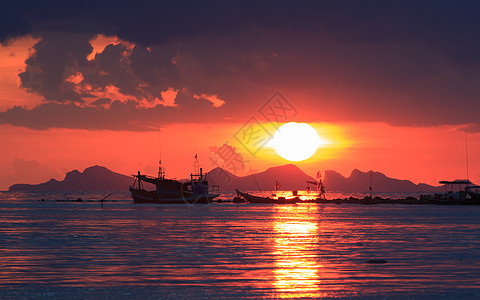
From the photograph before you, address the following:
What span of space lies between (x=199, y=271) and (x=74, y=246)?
17.2m

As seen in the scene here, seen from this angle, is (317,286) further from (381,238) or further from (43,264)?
(381,238)

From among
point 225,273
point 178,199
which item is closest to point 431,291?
Result: point 225,273

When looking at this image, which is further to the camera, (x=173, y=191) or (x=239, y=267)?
(x=173, y=191)

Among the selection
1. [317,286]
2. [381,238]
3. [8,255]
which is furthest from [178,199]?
[317,286]

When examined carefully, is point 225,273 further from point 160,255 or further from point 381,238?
point 381,238

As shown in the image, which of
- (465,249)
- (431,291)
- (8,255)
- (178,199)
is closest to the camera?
(431,291)

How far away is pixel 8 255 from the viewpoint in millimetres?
38406

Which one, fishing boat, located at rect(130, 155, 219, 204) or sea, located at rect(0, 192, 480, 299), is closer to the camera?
sea, located at rect(0, 192, 480, 299)

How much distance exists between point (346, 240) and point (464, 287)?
2521 centimetres

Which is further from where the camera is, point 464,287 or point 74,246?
point 74,246

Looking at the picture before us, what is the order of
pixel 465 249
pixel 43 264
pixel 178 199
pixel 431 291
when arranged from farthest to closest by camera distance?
pixel 178 199 → pixel 465 249 → pixel 43 264 → pixel 431 291

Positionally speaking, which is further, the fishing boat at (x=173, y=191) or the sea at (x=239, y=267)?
the fishing boat at (x=173, y=191)

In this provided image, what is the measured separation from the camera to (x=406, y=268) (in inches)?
1256

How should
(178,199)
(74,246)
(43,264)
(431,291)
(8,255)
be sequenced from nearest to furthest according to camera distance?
(431,291)
(43,264)
(8,255)
(74,246)
(178,199)
